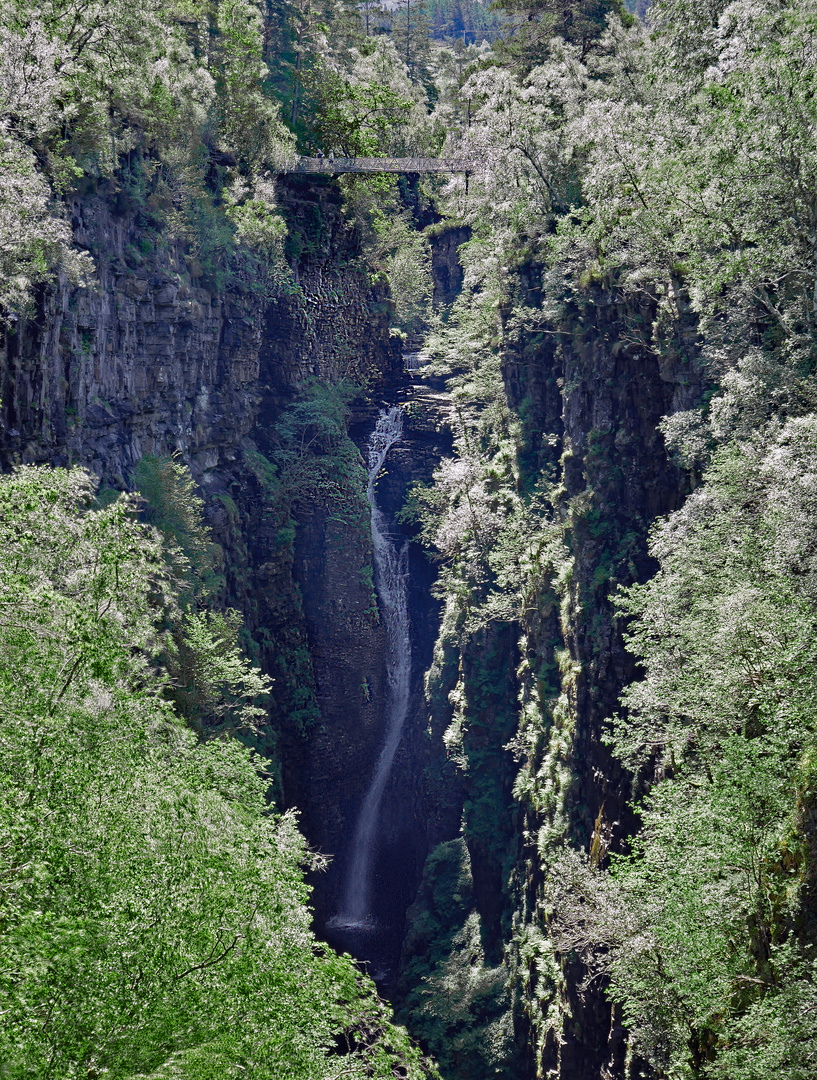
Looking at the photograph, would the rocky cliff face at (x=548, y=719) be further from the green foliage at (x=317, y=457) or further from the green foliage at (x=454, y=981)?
the green foliage at (x=317, y=457)

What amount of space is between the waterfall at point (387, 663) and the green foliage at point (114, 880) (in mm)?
22529

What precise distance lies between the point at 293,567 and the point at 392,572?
5.45 metres

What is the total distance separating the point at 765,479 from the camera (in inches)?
679

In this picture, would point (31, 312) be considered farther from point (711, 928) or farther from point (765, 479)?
point (711, 928)

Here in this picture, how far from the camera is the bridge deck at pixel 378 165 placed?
43406mm

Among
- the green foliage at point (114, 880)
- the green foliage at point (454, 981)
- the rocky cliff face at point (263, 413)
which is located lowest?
the green foliage at point (454, 981)

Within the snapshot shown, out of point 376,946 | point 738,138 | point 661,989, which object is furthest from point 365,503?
point 661,989

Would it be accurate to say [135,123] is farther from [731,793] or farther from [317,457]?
[731,793]

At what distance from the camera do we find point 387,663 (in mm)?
40719

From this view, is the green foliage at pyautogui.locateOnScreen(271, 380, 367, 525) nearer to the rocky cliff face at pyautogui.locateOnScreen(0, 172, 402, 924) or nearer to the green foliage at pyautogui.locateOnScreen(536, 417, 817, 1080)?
the rocky cliff face at pyautogui.locateOnScreen(0, 172, 402, 924)

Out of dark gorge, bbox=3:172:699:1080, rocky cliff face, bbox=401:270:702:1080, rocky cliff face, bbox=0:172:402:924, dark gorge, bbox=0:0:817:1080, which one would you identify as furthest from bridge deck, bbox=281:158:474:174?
rocky cliff face, bbox=401:270:702:1080

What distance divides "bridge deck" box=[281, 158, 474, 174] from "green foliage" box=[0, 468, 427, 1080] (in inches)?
1266

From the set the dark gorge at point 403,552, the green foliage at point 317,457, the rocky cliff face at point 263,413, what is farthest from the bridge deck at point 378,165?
the green foliage at point 317,457

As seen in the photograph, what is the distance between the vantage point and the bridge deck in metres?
43.4
